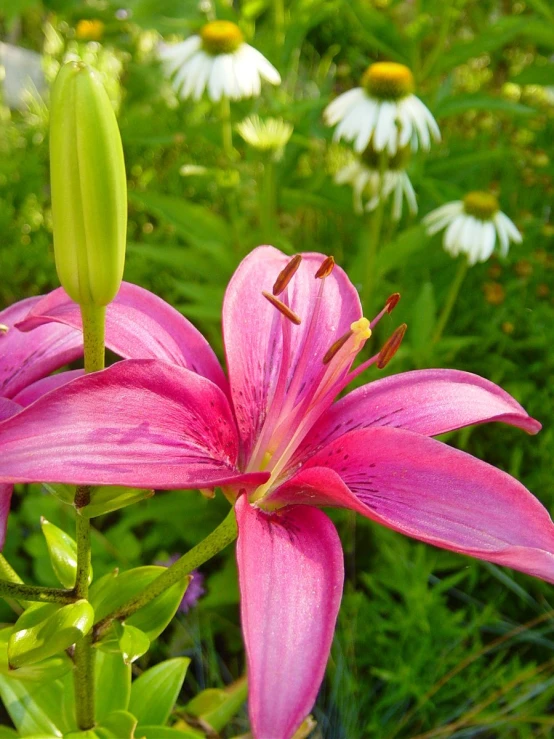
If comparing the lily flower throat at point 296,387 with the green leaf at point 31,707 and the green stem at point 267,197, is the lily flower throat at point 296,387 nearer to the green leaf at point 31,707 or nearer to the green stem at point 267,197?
the green leaf at point 31,707

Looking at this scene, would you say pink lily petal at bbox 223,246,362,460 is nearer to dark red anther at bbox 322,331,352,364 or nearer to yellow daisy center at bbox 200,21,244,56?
dark red anther at bbox 322,331,352,364

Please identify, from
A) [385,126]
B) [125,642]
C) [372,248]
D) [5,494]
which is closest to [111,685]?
[125,642]

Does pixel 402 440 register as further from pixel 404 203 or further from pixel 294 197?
pixel 404 203

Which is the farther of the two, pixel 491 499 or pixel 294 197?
pixel 294 197

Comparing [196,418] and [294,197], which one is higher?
[196,418]

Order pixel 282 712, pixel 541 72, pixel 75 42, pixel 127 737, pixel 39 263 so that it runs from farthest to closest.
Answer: pixel 75 42, pixel 39 263, pixel 541 72, pixel 127 737, pixel 282 712

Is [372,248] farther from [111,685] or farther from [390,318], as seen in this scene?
[111,685]

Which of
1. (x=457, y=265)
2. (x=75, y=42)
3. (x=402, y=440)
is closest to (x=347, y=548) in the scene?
(x=457, y=265)
